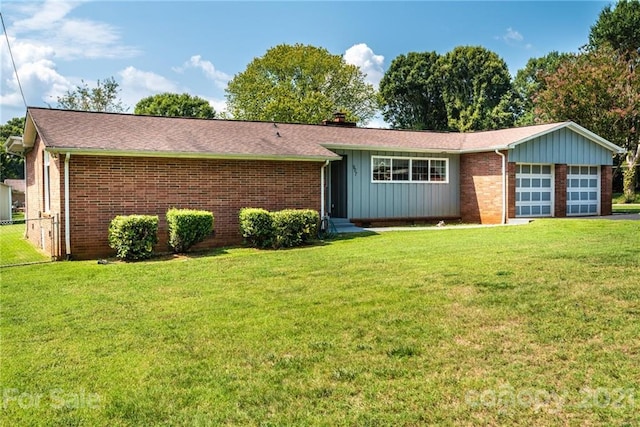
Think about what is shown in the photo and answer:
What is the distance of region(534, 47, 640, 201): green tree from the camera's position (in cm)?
2789

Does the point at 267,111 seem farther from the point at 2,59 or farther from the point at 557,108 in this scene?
the point at 2,59

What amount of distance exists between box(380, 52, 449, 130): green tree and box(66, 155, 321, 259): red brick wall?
33.8 metres

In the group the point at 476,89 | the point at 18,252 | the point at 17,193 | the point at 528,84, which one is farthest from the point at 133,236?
the point at 528,84

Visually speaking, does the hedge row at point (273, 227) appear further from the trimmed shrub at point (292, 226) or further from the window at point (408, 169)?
the window at point (408, 169)

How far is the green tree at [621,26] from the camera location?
107 feet

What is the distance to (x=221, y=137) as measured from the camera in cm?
1477

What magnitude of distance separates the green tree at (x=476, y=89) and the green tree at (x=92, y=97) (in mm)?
28767

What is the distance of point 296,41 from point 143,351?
144ft

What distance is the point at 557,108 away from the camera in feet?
95.7

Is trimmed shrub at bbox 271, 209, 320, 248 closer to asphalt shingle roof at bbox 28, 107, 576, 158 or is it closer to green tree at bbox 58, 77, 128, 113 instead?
asphalt shingle roof at bbox 28, 107, 576, 158

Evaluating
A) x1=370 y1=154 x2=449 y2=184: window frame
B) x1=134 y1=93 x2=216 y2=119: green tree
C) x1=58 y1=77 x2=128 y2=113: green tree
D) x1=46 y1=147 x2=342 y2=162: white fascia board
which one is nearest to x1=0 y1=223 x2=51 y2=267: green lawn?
x1=46 y1=147 x2=342 y2=162: white fascia board

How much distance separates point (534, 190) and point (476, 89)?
28.4m

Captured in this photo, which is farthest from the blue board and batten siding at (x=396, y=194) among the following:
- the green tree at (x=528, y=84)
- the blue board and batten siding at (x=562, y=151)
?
the green tree at (x=528, y=84)

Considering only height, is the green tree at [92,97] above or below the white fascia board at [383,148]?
above
